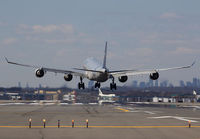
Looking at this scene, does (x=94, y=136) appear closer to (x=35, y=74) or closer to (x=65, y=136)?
(x=65, y=136)

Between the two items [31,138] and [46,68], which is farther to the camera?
[46,68]

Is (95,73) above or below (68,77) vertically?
above

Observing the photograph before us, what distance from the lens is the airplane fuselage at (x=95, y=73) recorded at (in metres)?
70.8

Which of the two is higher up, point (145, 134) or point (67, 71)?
point (67, 71)

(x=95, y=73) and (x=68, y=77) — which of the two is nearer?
(x=95, y=73)

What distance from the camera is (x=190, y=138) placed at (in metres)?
34.1

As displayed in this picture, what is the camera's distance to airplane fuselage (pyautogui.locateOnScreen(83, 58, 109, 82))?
7081cm

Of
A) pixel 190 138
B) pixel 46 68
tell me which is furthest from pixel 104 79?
pixel 190 138

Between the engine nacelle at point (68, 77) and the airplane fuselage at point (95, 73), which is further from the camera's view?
the engine nacelle at point (68, 77)

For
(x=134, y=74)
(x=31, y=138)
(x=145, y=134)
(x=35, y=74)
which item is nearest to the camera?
(x=31, y=138)

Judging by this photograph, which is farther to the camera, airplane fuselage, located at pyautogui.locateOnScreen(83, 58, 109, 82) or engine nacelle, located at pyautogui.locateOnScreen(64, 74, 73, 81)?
engine nacelle, located at pyautogui.locateOnScreen(64, 74, 73, 81)

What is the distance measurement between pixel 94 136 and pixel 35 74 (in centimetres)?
3757

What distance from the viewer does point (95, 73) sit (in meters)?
73.0

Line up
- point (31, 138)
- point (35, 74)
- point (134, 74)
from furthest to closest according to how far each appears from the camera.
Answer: point (134, 74), point (35, 74), point (31, 138)
